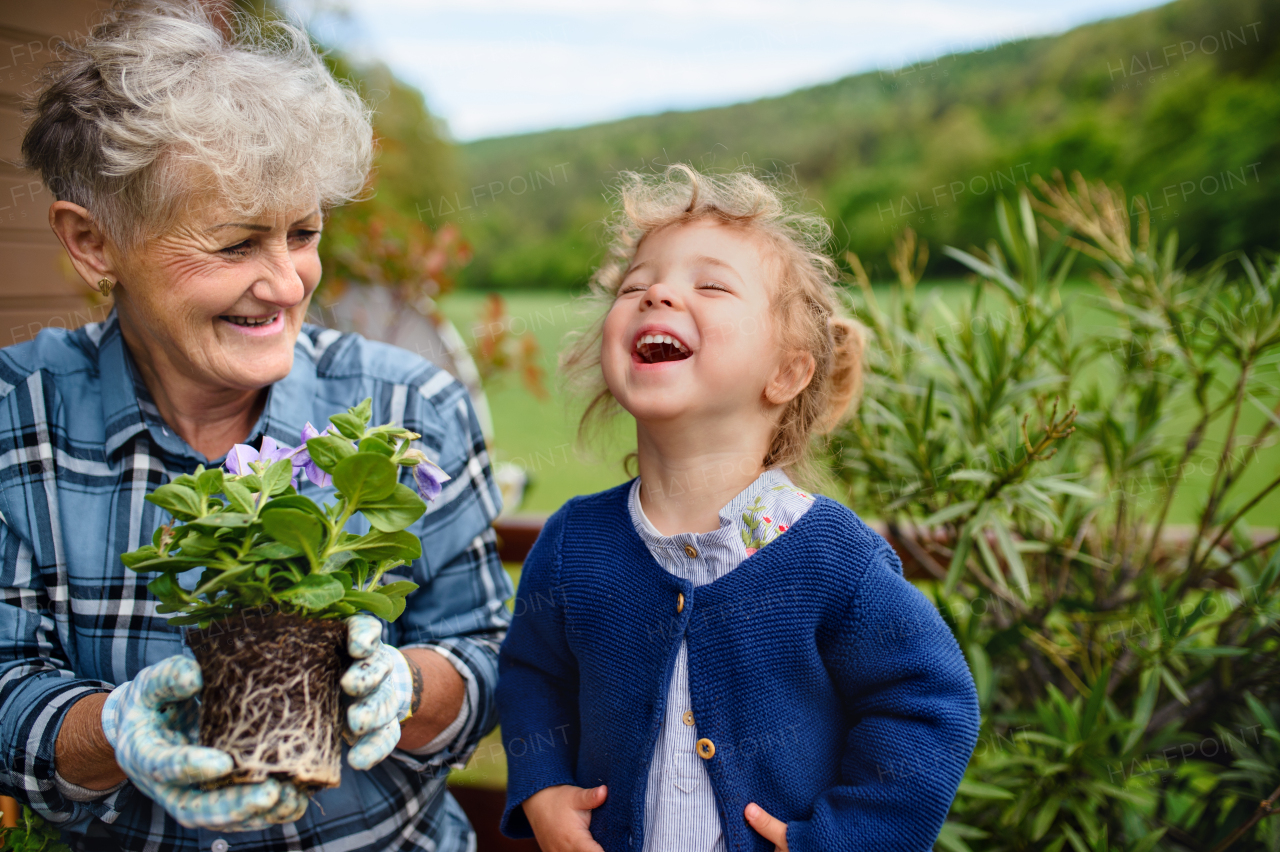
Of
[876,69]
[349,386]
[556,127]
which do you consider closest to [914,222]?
[876,69]

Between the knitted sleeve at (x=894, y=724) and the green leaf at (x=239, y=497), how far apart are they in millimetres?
792

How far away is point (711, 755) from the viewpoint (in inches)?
43.1

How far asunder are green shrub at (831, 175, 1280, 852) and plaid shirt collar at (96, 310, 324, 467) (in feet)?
4.04

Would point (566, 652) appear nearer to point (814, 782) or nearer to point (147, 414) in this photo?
point (814, 782)

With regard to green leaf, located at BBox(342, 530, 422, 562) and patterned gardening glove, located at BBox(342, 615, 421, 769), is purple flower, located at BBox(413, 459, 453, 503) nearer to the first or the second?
green leaf, located at BBox(342, 530, 422, 562)

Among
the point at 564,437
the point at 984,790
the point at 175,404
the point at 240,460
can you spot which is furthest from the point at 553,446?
the point at 564,437

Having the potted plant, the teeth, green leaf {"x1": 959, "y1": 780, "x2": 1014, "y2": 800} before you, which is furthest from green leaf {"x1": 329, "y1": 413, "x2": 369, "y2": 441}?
green leaf {"x1": 959, "y1": 780, "x2": 1014, "y2": 800}

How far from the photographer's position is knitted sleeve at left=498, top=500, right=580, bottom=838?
4.18 ft

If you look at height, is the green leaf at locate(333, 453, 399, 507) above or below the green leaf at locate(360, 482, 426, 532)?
above

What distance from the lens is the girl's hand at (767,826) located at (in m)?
1.06

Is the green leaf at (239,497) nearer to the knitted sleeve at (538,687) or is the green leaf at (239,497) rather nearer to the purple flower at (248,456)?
the purple flower at (248,456)

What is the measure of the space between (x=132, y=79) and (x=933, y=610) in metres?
1.49

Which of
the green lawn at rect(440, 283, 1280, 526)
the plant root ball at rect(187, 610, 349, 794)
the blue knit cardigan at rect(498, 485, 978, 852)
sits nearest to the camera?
the plant root ball at rect(187, 610, 349, 794)

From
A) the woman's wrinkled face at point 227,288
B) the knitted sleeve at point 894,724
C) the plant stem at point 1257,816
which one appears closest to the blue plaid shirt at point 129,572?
the woman's wrinkled face at point 227,288
